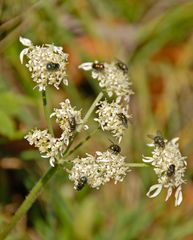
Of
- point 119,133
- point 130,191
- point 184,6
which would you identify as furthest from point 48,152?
point 184,6

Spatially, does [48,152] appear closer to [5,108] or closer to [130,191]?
[5,108]

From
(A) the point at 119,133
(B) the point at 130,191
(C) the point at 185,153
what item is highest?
(C) the point at 185,153

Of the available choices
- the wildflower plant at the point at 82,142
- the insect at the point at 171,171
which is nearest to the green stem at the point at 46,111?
the wildflower plant at the point at 82,142

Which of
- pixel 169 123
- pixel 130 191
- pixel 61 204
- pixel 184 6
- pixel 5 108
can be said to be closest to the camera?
pixel 5 108

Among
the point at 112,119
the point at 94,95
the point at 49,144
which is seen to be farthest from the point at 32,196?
the point at 94,95

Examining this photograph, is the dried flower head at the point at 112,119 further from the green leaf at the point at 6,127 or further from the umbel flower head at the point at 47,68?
the green leaf at the point at 6,127

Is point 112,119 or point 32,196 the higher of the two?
point 112,119

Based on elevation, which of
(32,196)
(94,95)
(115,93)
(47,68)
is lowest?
(32,196)

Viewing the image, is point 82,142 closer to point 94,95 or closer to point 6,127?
point 6,127
